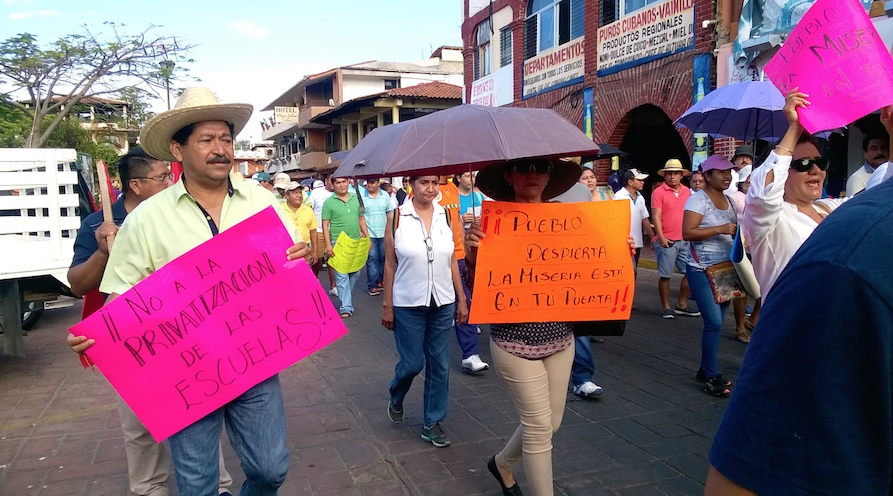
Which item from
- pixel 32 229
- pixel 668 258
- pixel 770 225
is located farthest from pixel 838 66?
pixel 32 229

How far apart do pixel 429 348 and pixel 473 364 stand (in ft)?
5.13

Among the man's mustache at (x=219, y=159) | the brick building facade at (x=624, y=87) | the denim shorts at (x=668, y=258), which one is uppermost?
the brick building facade at (x=624, y=87)

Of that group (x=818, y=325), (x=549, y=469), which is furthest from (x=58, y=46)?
(x=818, y=325)

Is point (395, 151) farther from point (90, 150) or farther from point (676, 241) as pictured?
point (90, 150)

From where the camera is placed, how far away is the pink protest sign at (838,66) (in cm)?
265

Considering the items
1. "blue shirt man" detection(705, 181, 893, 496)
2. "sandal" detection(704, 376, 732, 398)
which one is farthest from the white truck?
"blue shirt man" detection(705, 181, 893, 496)

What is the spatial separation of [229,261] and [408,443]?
2.17 m

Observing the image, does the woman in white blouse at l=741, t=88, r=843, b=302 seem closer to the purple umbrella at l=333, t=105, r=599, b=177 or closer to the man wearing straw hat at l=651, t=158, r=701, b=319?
the purple umbrella at l=333, t=105, r=599, b=177

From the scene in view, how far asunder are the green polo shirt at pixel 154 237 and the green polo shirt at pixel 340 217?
Result: 20.9 ft

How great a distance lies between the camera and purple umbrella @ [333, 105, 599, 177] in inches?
114

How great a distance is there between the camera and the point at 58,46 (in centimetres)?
2103

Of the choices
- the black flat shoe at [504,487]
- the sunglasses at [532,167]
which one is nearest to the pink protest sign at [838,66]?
the sunglasses at [532,167]

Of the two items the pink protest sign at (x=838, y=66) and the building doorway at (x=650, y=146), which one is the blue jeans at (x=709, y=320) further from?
the building doorway at (x=650, y=146)

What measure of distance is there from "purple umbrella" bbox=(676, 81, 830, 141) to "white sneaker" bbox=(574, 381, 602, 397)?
9.21ft
